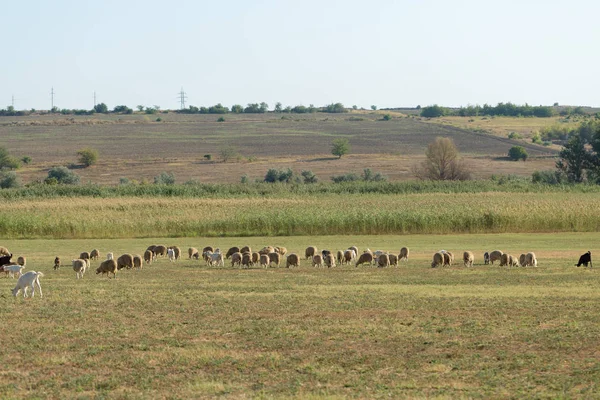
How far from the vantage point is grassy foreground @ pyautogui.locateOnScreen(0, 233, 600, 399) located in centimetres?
1348

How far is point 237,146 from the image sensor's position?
139m

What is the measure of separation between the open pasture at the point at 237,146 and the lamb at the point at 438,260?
72.8 m

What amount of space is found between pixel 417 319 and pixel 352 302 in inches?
110

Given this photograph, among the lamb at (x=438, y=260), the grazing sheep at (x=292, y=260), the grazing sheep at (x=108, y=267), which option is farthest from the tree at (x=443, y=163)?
the grazing sheep at (x=108, y=267)

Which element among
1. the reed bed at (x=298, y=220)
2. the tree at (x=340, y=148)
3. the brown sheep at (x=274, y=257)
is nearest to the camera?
the brown sheep at (x=274, y=257)

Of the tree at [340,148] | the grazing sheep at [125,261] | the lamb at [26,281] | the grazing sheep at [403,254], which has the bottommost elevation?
the grazing sheep at [403,254]

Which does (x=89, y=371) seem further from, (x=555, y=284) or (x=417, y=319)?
(x=555, y=284)

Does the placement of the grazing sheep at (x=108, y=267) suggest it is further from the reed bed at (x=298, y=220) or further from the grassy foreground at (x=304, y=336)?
the reed bed at (x=298, y=220)

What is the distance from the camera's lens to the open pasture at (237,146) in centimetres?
11400

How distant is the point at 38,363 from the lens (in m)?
14.7

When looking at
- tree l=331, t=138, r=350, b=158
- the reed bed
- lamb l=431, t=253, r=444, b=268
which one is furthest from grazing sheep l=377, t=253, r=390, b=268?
tree l=331, t=138, r=350, b=158

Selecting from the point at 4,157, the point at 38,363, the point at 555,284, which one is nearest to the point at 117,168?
the point at 4,157

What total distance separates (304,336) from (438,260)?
14.4m

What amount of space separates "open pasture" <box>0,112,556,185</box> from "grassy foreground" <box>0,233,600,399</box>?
79345mm
